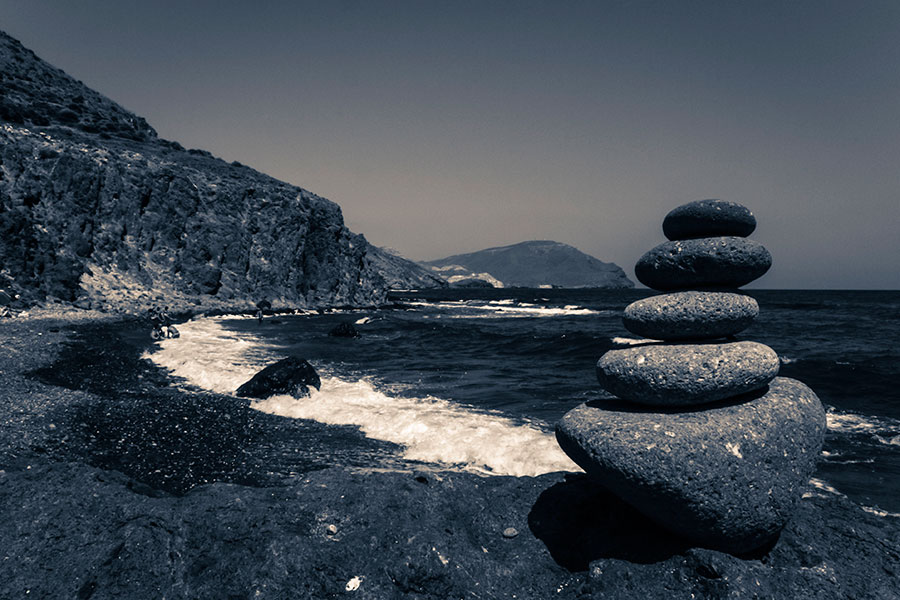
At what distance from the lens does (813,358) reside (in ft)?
66.0

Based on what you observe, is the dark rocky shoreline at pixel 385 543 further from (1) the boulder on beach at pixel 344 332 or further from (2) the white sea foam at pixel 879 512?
(1) the boulder on beach at pixel 344 332

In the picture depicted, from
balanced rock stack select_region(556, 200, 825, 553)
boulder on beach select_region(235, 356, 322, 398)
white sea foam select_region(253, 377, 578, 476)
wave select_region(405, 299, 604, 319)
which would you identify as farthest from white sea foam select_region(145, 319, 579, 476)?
wave select_region(405, 299, 604, 319)

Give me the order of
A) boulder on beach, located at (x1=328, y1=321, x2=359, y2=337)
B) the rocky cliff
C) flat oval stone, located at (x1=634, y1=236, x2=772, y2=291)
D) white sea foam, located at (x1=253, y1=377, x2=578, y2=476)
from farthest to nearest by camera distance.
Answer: the rocky cliff → boulder on beach, located at (x1=328, y1=321, x2=359, y2=337) → white sea foam, located at (x1=253, y1=377, x2=578, y2=476) → flat oval stone, located at (x1=634, y1=236, x2=772, y2=291)

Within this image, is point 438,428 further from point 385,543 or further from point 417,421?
point 385,543

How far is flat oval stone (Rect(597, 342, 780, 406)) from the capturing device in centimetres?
480

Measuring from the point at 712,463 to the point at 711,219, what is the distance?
288cm

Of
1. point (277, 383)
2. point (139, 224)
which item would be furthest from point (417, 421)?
point (139, 224)

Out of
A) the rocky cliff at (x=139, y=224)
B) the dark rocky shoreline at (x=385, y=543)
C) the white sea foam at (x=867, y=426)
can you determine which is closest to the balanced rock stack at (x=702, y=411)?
the dark rocky shoreline at (x=385, y=543)

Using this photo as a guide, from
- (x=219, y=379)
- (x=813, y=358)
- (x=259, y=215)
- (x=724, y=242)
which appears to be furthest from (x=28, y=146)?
(x=813, y=358)

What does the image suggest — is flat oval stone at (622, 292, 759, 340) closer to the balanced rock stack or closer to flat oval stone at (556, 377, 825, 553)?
the balanced rock stack

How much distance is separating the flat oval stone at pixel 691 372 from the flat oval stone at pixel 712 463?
0.19 metres

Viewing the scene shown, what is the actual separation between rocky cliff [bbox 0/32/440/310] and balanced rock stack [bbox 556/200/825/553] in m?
41.4

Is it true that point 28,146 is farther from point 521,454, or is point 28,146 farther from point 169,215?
point 521,454

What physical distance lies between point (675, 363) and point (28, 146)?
5145 cm
